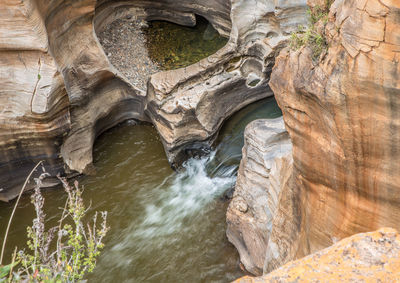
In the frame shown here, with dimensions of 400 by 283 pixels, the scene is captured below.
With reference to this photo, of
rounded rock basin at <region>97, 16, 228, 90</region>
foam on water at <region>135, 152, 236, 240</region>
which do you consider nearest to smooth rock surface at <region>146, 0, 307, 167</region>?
foam on water at <region>135, 152, 236, 240</region>

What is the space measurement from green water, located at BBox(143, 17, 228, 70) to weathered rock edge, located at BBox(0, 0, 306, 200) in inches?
40.5

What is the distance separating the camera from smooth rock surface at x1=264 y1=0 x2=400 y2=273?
2639 mm

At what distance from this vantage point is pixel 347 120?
2924 millimetres

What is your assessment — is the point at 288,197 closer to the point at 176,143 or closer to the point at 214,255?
the point at 214,255

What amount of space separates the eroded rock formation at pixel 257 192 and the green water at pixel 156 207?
15.9 inches

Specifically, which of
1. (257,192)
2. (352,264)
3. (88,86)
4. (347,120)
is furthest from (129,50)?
(352,264)

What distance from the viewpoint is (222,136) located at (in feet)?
27.7

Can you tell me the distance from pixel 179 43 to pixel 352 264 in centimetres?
916

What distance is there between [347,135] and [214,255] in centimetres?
374

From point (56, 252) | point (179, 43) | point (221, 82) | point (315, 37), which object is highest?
point (179, 43)

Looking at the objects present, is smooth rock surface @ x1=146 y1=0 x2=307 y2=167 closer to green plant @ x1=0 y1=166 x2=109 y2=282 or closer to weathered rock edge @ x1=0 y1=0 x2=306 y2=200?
weathered rock edge @ x1=0 y1=0 x2=306 y2=200

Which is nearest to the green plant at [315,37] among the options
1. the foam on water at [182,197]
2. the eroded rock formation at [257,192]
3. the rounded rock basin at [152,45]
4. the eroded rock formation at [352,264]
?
the eroded rock formation at [352,264]

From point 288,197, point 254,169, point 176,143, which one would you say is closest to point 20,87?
point 176,143

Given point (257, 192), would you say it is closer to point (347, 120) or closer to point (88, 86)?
point (347, 120)
